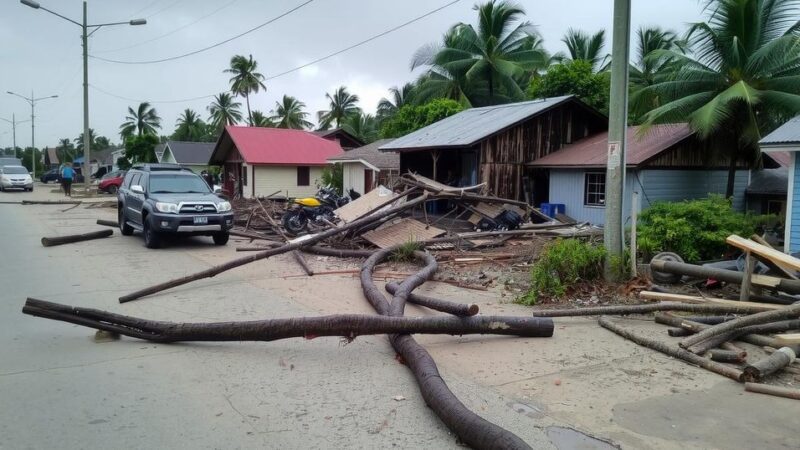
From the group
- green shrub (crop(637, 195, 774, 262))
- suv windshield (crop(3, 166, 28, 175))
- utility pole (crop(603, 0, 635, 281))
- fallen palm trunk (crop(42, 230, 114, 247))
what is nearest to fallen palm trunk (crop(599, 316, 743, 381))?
utility pole (crop(603, 0, 635, 281))

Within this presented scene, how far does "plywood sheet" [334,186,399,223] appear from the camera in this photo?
16.0 m

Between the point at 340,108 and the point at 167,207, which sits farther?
the point at 340,108

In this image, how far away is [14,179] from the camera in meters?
41.1

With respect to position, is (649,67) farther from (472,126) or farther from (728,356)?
(728,356)

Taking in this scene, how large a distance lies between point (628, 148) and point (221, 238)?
1277 centimetres

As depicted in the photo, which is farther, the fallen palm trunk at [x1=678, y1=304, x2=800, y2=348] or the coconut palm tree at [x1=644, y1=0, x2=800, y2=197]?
the coconut palm tree at [x1=644, y1=0, x2=800, y2=197]

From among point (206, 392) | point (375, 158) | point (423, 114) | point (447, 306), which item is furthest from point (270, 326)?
point (423, 114)

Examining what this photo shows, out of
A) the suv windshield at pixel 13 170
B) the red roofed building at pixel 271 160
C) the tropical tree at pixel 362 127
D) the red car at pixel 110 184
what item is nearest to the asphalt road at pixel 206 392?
the red roofed building at pixel 271 160

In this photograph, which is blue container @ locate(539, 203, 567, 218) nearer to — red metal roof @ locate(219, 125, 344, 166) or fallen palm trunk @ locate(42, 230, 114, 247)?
fallen palm trunk @ locate(42, 230, 114, 247)

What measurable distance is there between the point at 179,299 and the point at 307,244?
4.16 meters

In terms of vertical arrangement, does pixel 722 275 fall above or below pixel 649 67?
below

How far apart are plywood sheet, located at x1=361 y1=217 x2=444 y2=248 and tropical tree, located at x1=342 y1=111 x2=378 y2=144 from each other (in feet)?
129

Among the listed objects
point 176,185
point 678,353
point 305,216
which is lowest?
point 678,353

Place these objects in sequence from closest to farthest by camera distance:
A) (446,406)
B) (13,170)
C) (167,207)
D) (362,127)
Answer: (446,406), (167,207), (13,170), (362,127)
